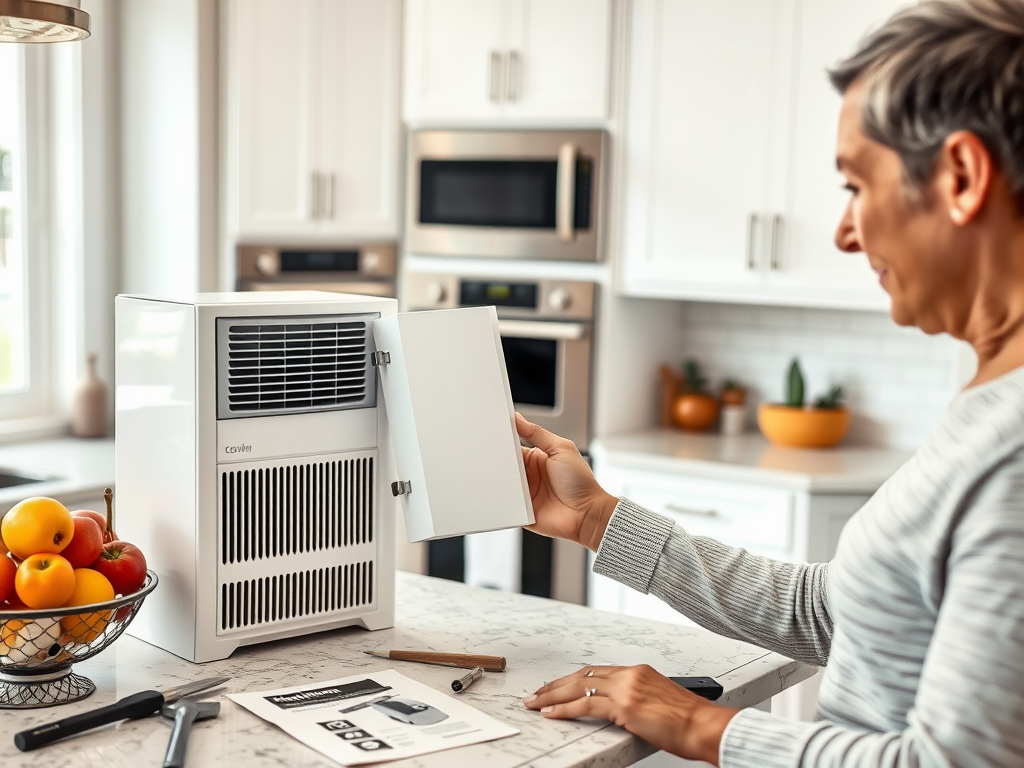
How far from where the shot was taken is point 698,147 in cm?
330

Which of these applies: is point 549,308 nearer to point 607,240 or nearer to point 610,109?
point 607,240

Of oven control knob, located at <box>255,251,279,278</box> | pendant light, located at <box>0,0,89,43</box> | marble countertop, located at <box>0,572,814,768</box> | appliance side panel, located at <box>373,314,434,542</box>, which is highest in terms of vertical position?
pendant light, located at <box>0,0,89,43</box>

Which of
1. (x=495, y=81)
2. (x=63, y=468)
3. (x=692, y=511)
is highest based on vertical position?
(x=495, y=81)

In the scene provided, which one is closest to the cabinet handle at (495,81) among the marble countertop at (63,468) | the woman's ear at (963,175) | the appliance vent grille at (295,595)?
the marble countertop at (63,468)

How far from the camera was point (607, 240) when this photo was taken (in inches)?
134

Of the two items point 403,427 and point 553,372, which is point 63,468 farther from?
point 403,427

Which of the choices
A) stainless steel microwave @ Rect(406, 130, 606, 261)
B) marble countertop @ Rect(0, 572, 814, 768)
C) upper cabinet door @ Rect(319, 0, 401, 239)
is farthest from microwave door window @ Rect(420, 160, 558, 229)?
marble countertop @ Rect(0, 572, 814, 768)

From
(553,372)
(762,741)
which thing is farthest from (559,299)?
(762,741)

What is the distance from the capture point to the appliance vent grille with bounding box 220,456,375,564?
146 cm

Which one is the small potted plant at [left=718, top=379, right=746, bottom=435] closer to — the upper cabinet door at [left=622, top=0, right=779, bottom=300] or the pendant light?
the upper cabinet door at [left=622, top=0, right=779, bottom=300]

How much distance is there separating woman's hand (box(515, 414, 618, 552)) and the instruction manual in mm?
311

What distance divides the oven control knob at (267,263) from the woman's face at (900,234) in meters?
2.56

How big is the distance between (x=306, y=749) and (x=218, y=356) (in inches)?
19.4

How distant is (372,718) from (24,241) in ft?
8.61
